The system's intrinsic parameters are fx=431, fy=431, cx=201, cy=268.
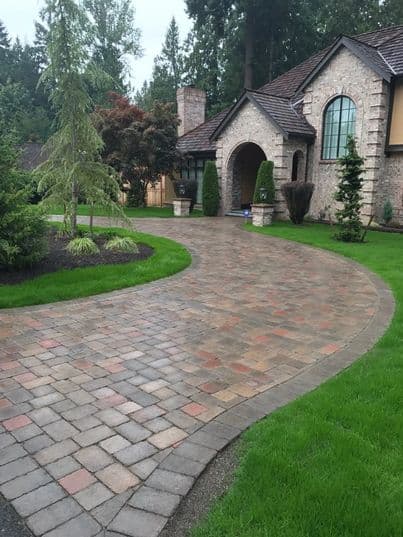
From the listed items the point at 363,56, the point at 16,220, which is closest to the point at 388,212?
the point at 363,56

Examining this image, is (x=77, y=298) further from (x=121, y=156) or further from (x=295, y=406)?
(x=121, y=156)

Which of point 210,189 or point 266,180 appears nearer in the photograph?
point 266,180

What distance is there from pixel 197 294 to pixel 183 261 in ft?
7.78

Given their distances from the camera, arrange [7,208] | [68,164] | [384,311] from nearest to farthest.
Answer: [384,311], [7,208], [68,164]

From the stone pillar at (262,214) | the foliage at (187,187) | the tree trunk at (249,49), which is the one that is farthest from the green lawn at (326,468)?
the tree trunk at (249,49)

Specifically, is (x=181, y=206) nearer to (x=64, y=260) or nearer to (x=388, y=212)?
(x=388, y=212)

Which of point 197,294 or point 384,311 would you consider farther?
point 197,294

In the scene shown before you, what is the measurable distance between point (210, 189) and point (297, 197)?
470 centimetres

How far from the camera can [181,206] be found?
766 inches

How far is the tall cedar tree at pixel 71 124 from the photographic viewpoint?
906 cm

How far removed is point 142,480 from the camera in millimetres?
2609

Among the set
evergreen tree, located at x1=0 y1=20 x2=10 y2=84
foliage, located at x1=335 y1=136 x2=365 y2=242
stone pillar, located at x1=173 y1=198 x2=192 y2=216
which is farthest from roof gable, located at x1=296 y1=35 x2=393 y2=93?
evergreen tree, located at x1=0 y1=20 x2=10 y2=84

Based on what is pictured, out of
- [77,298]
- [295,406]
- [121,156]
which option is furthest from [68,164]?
[121,156]

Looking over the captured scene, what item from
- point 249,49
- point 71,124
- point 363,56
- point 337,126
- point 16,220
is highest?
point 249,49
